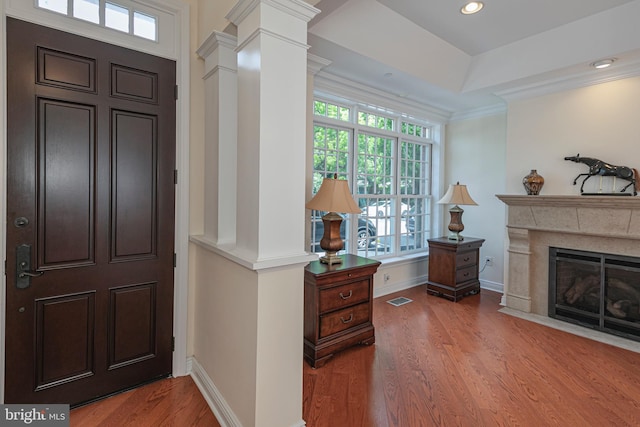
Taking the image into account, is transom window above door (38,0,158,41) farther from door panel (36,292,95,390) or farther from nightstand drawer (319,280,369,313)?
nightstand drawer (319,280,369,313)

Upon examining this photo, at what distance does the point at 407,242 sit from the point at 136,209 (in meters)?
3.62

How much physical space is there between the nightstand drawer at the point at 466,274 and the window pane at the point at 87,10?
4.19m

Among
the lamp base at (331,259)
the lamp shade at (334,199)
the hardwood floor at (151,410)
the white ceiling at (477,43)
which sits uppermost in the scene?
the white ceiling at (477,43)

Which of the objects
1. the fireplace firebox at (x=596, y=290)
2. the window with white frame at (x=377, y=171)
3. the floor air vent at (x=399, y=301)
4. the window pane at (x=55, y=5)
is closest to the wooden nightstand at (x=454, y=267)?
the floor air vent at (x=399, y=301)

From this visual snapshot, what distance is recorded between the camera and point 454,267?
3842mm

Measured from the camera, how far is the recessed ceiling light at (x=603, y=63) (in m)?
2.79

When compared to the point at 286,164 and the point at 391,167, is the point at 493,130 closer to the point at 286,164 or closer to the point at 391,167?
the point at 391,167

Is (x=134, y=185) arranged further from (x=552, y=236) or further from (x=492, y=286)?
(x=492, y=286)

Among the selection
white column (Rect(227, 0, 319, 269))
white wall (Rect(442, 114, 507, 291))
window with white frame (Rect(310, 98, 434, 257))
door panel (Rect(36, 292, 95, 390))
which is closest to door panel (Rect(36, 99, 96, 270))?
door panel (Rect(36, 292, 95, 390))

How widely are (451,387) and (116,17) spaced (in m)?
3.32

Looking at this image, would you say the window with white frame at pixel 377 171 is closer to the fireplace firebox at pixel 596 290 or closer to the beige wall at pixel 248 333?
the beige wall at pixel 248 333

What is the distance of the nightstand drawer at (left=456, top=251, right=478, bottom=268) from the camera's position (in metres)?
3.88

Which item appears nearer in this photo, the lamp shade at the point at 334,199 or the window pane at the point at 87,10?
the window pane at the point at 87,10

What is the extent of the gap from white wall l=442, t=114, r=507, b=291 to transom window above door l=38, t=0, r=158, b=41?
420cm
